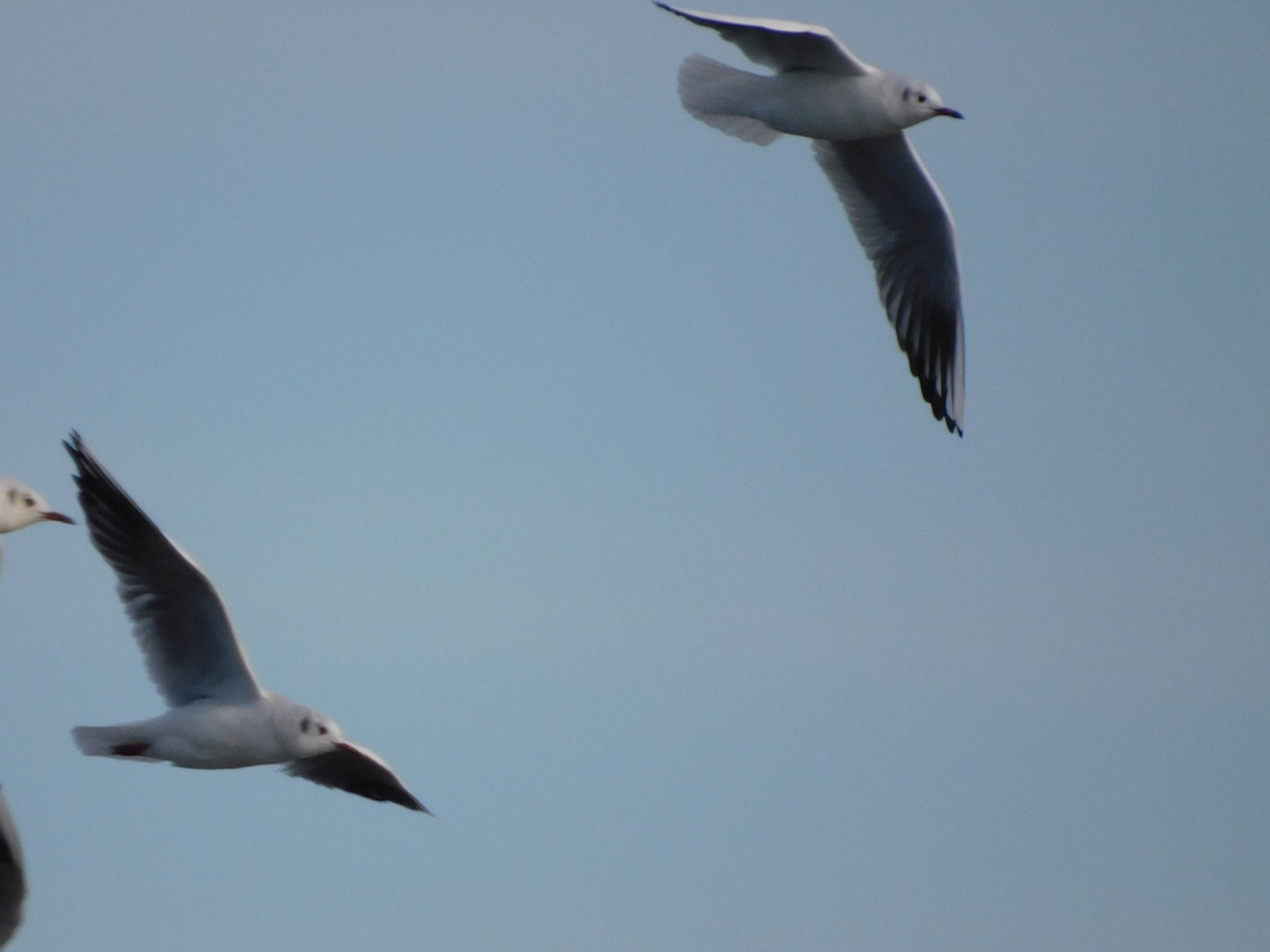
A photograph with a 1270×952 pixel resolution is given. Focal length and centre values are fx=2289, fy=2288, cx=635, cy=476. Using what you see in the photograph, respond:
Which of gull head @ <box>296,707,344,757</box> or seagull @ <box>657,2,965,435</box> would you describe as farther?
seagull @ <box>657,2,965,435</box>

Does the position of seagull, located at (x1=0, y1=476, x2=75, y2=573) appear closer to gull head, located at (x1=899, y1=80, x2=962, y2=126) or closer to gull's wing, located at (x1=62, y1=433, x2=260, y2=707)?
gull's wing, located at (x1=62, y1=433, x2=260, y2=707)

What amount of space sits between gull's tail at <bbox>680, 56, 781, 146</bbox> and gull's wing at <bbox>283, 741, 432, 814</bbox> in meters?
2.93

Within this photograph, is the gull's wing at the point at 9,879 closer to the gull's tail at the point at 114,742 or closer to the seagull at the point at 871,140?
the gull's tail at the point at 114,742

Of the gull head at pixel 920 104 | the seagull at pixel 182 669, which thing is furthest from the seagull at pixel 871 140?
the seagull at pixel 182 669

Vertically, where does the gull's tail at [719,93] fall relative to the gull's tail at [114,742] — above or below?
above

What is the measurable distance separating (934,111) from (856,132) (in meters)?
0.32

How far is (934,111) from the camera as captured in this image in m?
9.05

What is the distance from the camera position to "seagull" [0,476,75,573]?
9641 mm

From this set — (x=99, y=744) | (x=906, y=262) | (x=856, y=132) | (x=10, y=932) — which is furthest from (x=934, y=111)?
(x=10, y=932)

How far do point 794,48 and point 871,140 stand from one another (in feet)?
3.44

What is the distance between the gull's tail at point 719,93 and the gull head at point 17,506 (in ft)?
10.6

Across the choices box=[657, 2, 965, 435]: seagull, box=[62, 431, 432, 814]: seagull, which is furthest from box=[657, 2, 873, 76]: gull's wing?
box=[62, 431, 432, 814]: seagull

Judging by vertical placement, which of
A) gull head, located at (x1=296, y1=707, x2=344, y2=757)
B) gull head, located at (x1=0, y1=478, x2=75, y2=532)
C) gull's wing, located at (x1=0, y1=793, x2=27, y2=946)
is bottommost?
gull's wing, located at (x1=0, y1=793, x2=27, y2=946)

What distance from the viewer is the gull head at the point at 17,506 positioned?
9.64 metres
